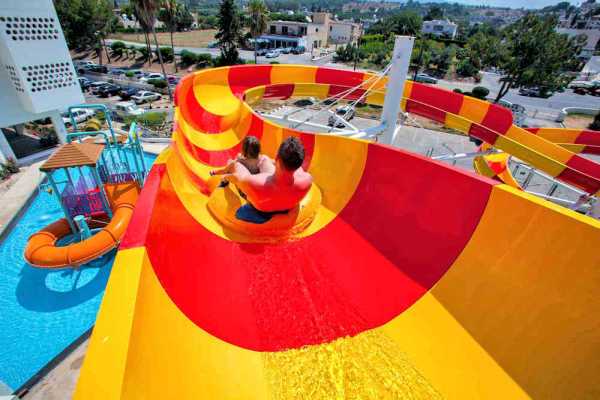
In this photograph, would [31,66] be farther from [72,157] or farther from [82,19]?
[82,19]

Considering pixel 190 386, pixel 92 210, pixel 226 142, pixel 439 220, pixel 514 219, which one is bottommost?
pixel 92 210

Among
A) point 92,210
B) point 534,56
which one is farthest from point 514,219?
point 534,56

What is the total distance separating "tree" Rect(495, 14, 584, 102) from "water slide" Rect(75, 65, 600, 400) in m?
20.4

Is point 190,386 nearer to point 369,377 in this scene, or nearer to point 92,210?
point 369,377

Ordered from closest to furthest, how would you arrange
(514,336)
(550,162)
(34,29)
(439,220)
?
(514,336)
(439,220)
(550,162)
(34,29)

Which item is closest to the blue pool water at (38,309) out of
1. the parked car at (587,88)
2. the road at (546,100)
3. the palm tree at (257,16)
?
the palm tree at (257,16)

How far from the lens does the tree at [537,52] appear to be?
1661cm

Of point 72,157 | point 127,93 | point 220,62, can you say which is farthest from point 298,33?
point 72,157

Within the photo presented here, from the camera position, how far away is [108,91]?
76.4 ft

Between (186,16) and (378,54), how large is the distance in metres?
42.2

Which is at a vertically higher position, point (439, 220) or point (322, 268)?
point (439, 220)

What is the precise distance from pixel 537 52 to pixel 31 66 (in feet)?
79.9

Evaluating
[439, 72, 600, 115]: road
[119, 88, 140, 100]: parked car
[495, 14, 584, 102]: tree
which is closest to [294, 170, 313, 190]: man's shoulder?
[495, 14, 584, 102]: tree

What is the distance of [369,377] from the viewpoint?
86.5 inches
